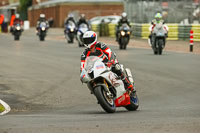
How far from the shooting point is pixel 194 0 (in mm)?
40125

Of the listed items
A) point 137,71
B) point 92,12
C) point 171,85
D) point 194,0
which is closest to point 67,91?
point 171,85

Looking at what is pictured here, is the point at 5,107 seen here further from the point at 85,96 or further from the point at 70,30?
the point at 70,30

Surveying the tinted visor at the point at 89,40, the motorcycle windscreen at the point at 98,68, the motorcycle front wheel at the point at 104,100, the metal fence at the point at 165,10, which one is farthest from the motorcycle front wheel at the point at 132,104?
the metal fence at the point at 165,10

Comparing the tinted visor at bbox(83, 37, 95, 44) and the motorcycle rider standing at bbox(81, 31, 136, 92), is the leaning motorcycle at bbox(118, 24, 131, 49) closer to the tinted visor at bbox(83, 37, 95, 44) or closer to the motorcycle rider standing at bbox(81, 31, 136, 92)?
the motorcycle rider standing at bbox(81, 31, 136, 92)

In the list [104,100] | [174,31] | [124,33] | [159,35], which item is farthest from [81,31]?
[104,100]

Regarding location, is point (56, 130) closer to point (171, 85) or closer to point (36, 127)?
point (36, 127)

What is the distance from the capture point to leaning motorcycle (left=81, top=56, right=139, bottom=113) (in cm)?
1027

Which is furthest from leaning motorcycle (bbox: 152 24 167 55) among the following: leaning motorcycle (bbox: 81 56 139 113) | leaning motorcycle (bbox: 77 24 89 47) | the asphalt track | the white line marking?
leaning motorcycle (bbox: 81 56 139 113)

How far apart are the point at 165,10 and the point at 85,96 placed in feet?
91.9

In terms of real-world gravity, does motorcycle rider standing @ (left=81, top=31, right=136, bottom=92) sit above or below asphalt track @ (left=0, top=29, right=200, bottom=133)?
above

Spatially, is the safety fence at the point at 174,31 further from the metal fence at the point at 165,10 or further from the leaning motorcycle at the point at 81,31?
the leaning motorcycle at the point at 81,31

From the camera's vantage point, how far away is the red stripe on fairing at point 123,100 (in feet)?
35.8

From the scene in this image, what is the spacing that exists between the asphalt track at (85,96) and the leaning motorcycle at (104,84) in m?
0.24

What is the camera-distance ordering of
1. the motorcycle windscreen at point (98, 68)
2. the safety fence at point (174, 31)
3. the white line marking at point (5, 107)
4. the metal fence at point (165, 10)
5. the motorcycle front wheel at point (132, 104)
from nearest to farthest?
the motorcycle windscreen at point (98, 68)
the motorcycle front wheel at point (132, 104)
the white line marking at point (5, 107)
the safety fence at point (174, 31)
the metal fence at point (165, 10)
